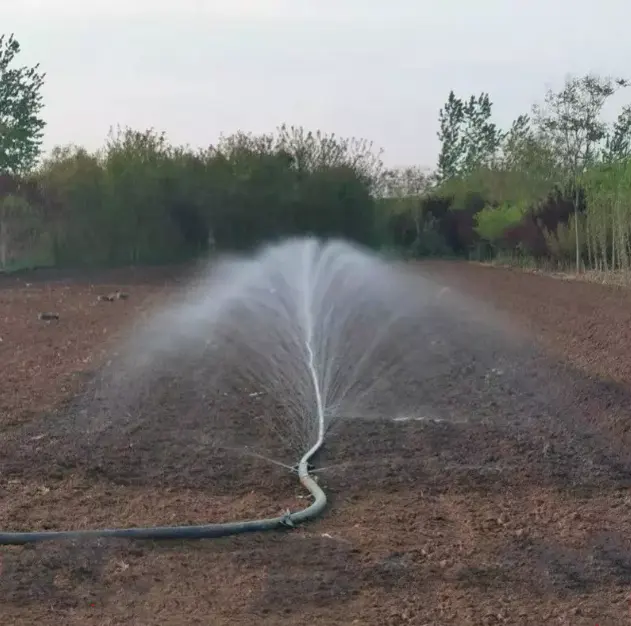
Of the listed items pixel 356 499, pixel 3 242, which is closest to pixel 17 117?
pixel 3 242

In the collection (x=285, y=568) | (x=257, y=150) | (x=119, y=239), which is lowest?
(x=285, y=568)

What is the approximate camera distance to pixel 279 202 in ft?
104

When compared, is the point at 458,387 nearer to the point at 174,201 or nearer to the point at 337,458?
the point at 337,458

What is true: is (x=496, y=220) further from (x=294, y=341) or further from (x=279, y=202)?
(x=294, y=341)

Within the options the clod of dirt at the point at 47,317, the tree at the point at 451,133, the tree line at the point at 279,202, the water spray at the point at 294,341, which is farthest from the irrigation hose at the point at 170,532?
the tree at the point at 451,133

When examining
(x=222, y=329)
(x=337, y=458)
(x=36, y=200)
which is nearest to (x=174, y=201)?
(x=36, y=200)

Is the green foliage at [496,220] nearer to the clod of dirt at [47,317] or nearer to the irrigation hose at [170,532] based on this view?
the clod of dirt at [47,317]

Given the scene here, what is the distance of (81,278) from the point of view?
2528cm

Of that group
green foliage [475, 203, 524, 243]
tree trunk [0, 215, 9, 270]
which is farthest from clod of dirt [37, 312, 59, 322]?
green foliage [475, 203, 524, 243]

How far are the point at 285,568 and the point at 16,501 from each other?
2.01m

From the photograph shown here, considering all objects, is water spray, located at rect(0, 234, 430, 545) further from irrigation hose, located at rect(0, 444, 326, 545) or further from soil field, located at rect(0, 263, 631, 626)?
soil field, located at rect(0, 263, 631, 626)

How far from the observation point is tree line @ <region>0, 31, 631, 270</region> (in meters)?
26.9

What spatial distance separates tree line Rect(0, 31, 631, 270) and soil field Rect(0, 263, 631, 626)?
15.0 m

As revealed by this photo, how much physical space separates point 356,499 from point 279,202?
26.1 m
